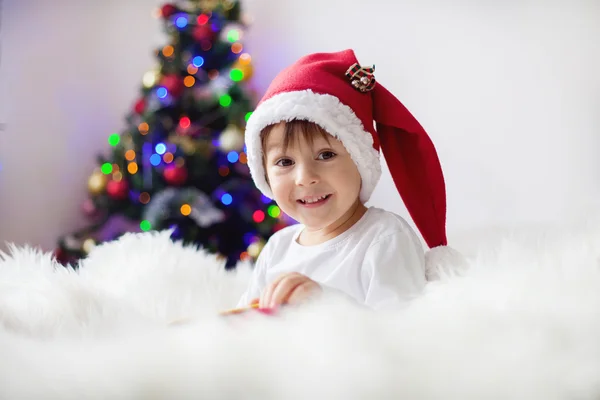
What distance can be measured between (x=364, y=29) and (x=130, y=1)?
60.9 inches

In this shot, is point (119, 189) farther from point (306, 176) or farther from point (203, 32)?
point (306, 176)

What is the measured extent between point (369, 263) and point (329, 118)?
0.30 metres

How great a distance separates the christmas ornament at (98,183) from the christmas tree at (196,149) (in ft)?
0.04

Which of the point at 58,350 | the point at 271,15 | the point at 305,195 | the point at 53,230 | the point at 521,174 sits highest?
the point at 271,15

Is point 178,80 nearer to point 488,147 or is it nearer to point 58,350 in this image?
point 488,147

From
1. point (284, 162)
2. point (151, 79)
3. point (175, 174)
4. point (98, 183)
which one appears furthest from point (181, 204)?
point (284, 162)

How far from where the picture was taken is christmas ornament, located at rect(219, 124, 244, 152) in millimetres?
2521

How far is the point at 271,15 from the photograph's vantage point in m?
3.09

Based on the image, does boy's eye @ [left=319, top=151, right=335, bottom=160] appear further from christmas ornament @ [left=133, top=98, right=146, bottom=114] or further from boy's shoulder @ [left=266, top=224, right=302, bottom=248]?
christmas ornament @ [left=133, top=98, right=146, bottom=114]

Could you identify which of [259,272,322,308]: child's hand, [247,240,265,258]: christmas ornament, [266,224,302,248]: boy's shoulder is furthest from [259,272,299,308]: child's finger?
[247,240,265,258]: christmas ornament

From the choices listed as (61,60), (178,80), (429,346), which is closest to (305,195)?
(429,346)

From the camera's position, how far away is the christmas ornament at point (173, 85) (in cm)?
257

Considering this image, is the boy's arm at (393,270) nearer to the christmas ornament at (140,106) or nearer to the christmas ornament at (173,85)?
the christmas ornament at (173,85)

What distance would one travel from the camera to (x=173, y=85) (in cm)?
257
